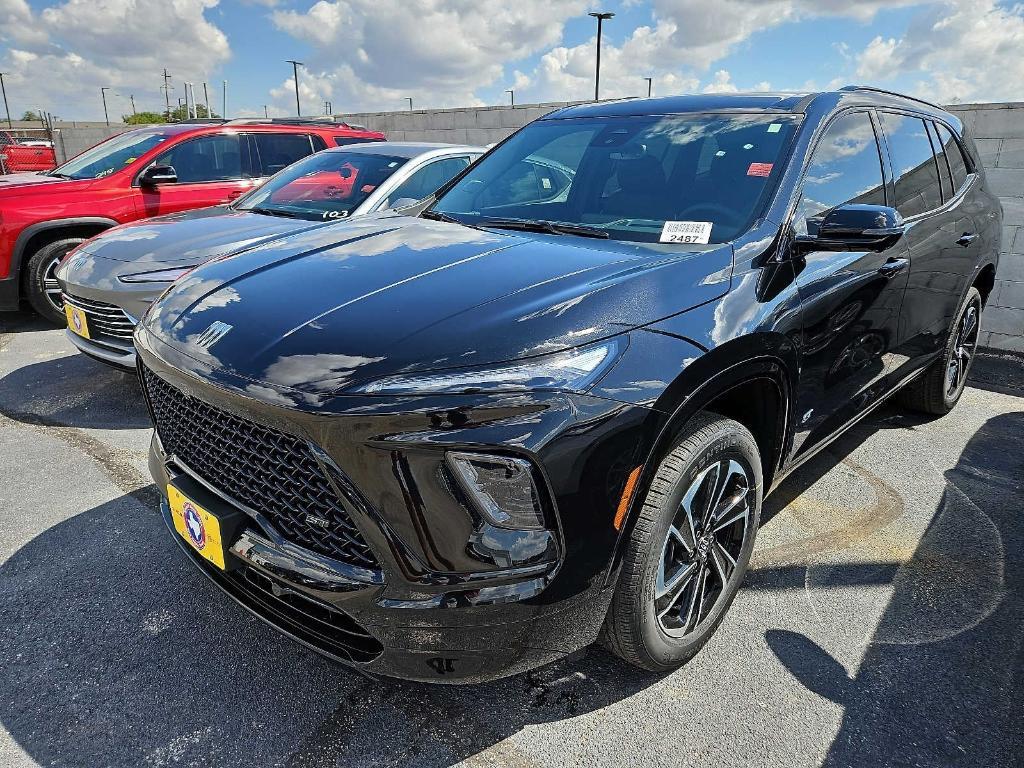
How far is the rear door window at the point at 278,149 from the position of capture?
273 inches

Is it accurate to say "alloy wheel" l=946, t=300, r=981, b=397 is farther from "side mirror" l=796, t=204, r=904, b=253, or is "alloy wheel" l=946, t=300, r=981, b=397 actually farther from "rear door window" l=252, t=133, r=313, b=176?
"rear door window" l=252, t=133, r=313, b=176

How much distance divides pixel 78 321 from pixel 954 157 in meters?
5.04

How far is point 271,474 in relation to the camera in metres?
1.74

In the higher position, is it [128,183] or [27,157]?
[128,183]

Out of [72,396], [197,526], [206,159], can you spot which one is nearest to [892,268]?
[197,526]

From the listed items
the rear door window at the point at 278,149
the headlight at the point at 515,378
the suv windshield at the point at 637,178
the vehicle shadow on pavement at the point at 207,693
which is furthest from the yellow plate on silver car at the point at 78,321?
the headlight at the point at 515,378

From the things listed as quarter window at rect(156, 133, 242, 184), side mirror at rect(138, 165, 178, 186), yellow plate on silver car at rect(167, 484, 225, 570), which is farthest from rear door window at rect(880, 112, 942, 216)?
quarter window at rect(156, 133, 242, 184)


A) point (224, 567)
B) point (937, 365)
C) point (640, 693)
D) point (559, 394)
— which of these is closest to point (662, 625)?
point (640, 693)

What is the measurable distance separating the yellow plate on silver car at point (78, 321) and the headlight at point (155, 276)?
36cm

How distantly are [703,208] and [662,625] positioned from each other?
1392 mm

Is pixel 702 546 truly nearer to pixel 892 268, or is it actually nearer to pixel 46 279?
pixel 892 268

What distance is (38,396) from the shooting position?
4.52 m

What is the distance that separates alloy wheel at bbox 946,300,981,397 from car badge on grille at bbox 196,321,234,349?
13.2ft

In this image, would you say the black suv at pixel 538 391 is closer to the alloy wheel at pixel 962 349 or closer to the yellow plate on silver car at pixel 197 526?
the yellow plate on silver car at pixel 197 526
